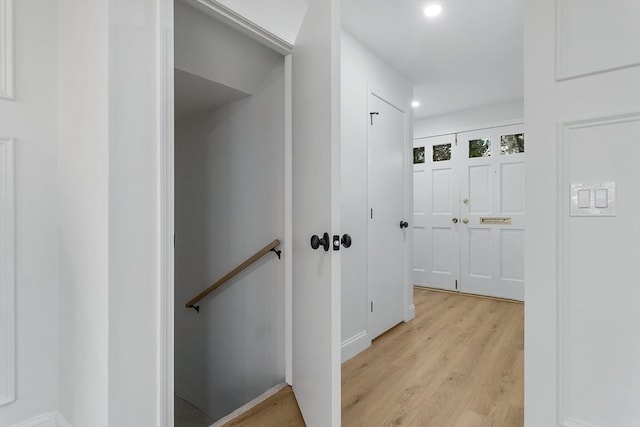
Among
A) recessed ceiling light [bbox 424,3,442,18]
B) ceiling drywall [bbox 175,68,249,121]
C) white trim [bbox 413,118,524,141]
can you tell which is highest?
recessed ceiling light [bbox 424,3,442,18]

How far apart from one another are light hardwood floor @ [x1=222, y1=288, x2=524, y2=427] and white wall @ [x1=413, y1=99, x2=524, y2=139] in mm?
2418

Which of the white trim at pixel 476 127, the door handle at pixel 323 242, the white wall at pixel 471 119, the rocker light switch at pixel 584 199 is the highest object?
the white wall at pixel 471 119

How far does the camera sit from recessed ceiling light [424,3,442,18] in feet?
6.92

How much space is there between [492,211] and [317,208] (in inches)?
136

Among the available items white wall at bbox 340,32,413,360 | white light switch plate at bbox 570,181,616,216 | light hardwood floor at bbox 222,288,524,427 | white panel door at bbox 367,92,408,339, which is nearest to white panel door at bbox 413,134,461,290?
light hardwood floor at bbox 222,288,524,427

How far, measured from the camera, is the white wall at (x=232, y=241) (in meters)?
2.08
